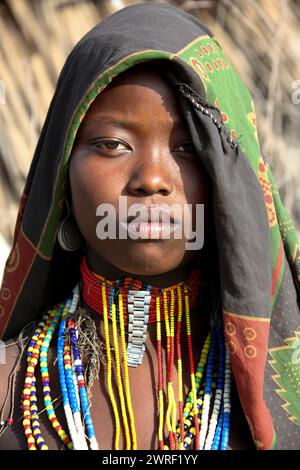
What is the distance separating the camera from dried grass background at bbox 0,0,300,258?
11.2 feet

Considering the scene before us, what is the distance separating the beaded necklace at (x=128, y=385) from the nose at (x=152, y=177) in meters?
0.29

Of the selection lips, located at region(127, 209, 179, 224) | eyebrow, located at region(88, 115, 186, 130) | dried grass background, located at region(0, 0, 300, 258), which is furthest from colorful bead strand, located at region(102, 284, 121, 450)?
dried grass background, located at region(0, 0, 300, 258)

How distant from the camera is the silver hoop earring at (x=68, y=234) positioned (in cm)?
185

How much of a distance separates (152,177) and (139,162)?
6 cm

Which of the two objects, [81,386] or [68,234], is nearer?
[81,386]

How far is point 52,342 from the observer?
1.87 m

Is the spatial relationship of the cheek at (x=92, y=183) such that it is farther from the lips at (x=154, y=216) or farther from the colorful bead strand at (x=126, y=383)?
the colorful bead strand at (x=126, y=383)

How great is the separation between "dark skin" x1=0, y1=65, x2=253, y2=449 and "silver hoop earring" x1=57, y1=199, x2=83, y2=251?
0.38ft

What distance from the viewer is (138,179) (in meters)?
1.60

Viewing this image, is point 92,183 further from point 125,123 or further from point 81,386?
point 81,386

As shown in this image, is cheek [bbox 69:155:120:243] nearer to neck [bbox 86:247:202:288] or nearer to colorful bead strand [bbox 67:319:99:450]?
neck [bbox 86:247:202:288]

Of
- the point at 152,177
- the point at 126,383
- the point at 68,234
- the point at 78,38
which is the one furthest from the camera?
the point at 78,38

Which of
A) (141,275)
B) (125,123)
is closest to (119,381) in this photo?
(141,275)

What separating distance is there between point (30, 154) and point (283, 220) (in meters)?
2.21
